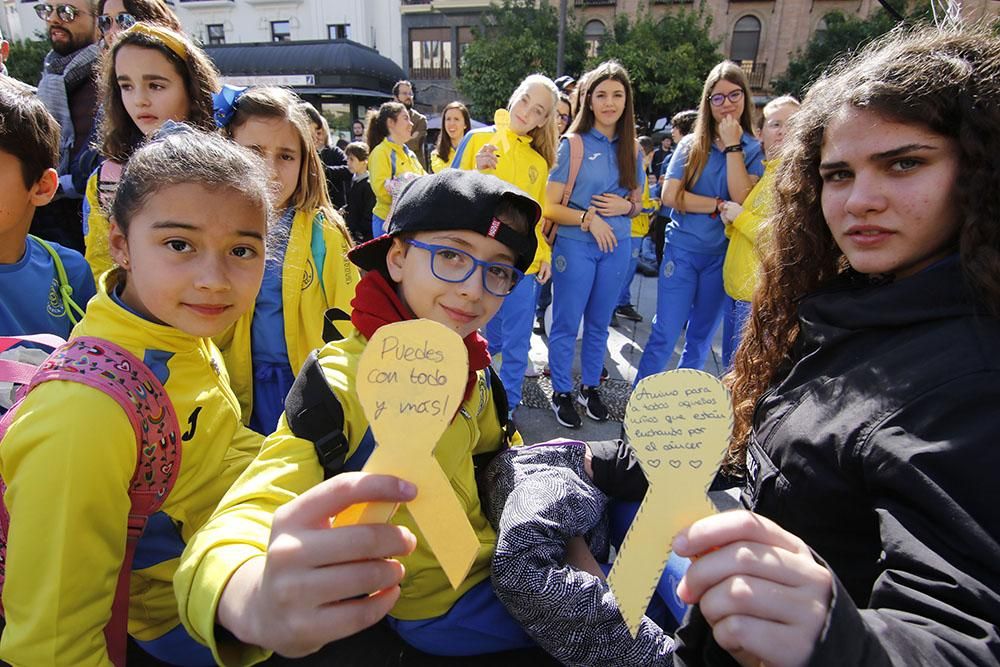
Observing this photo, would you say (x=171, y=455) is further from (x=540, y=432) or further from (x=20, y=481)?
(x=540, y=432)

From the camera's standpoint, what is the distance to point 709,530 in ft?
1.99

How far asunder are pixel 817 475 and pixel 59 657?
1.25 meters

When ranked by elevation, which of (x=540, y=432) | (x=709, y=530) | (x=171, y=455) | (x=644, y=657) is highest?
(x=709, y=530)

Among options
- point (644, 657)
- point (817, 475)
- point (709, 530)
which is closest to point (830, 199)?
point (817, 475)

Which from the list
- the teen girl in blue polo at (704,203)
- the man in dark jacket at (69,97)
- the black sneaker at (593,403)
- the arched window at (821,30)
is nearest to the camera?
the man in dark jacket at (69,97)

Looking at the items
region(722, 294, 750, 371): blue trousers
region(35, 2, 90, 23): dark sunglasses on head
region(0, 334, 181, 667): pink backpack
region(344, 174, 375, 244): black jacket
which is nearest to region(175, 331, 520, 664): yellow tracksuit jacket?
region(0, 334, 181, 667): pink backpack

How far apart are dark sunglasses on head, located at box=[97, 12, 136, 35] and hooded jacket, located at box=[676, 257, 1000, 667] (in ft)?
10.2

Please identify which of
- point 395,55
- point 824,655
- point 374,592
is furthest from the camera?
point 395,55

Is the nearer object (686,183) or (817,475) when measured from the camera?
(817,475)

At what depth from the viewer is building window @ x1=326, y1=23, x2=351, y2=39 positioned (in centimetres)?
2541

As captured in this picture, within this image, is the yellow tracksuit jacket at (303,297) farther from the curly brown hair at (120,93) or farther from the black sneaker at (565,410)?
the black sneaker at (565,410)

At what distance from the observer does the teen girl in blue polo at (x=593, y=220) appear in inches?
131

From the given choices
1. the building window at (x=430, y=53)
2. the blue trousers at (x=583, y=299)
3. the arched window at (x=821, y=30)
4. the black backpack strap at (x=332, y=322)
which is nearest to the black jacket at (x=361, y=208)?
the blue trousers at (x=583, y=299)

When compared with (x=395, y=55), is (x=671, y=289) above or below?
below
